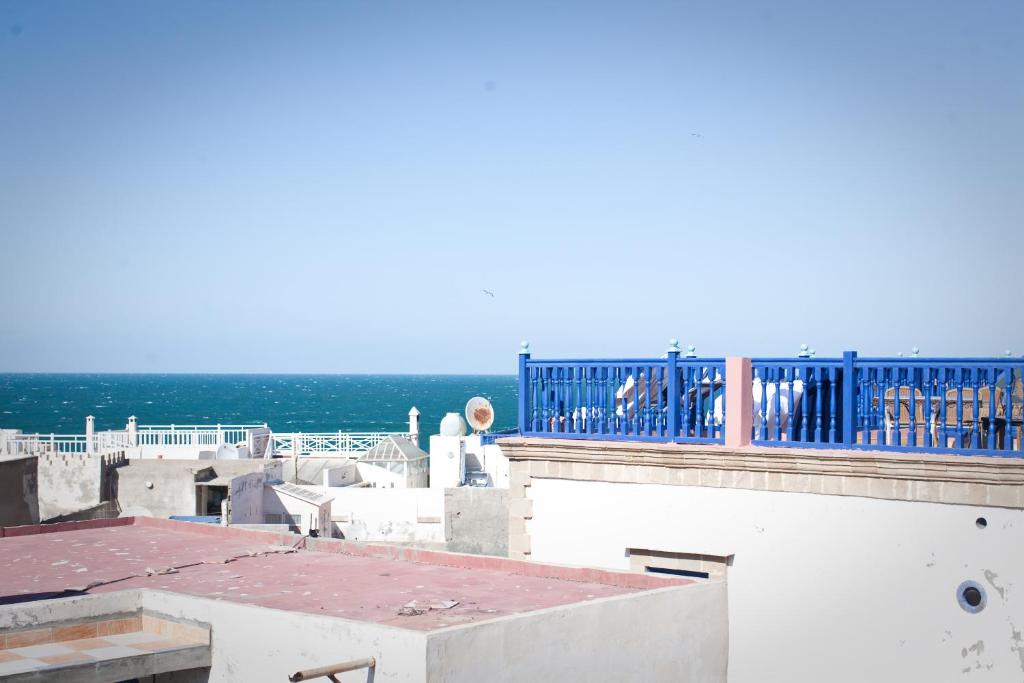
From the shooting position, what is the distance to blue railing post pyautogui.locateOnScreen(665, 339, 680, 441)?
1084cm

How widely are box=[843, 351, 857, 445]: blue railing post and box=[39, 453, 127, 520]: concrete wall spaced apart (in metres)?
22.0

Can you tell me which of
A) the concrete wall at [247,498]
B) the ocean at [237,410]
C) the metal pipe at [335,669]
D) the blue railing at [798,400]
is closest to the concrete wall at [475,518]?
the concrete wall at [247,498]

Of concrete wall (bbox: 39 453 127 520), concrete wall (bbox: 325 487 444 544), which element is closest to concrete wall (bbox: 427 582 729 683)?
concrete wall (bbox: 325 487 444 544)

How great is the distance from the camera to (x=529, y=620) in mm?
8000

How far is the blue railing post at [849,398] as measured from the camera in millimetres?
9969

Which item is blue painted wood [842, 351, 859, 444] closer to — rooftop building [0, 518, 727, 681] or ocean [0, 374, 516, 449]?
rooftop building [0, 518, 727, 681]

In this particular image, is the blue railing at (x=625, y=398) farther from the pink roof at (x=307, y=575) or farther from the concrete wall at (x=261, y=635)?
the concrete wall at (x=261, y=635)

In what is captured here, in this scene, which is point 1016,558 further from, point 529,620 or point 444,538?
point 444,538

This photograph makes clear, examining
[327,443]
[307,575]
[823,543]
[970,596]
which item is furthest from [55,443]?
[970,596]

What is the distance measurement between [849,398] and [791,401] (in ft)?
1.96

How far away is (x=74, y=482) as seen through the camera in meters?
27.4

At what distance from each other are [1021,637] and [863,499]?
1.71m

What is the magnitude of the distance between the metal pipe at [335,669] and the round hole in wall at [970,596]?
A: 5204 mm

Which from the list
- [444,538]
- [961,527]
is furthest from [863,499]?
[444,538]
